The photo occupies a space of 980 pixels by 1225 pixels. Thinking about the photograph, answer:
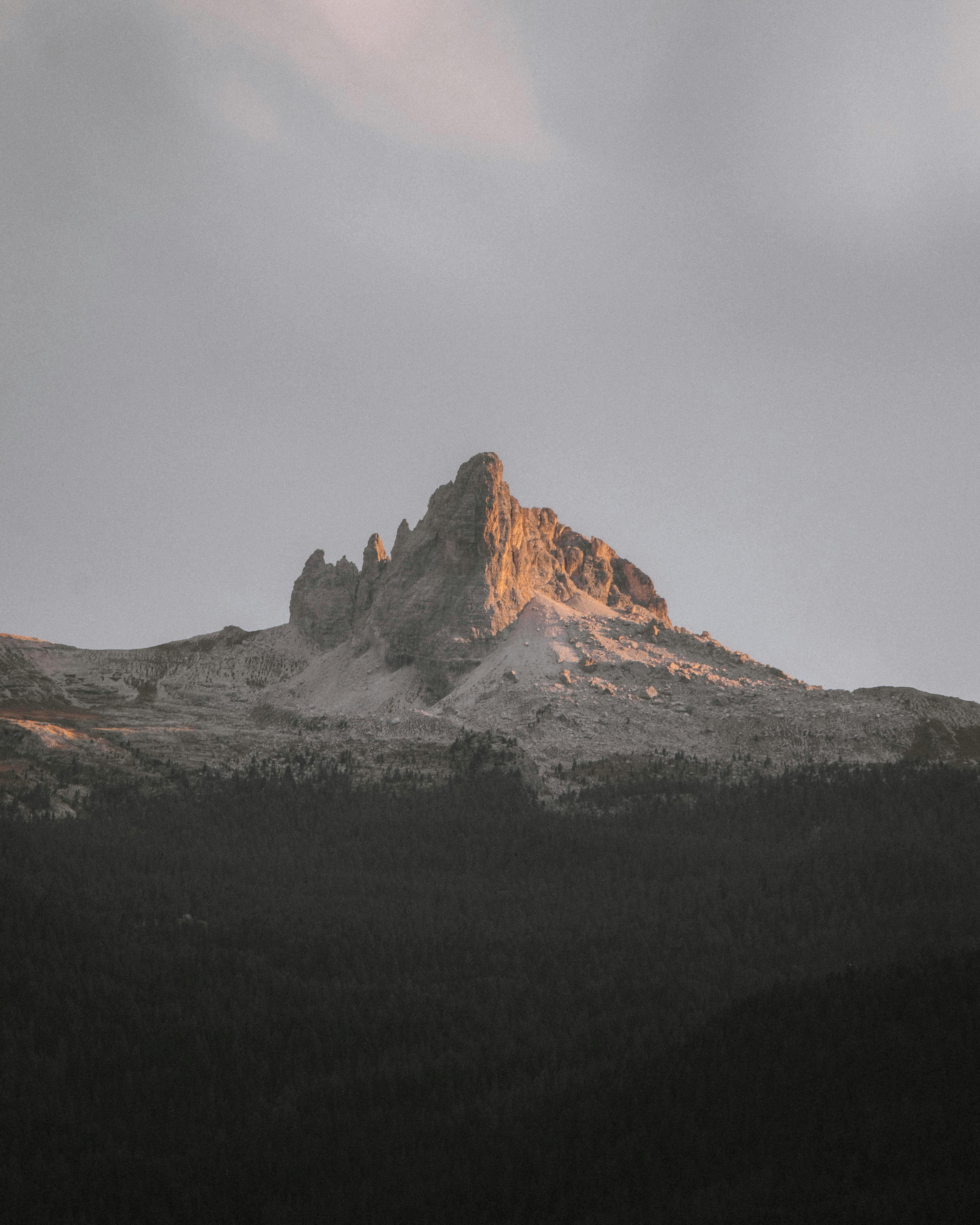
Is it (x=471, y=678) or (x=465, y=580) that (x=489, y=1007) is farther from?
(x=465, y=580)

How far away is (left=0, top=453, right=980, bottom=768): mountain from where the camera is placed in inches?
4237

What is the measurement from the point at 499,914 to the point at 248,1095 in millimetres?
27003

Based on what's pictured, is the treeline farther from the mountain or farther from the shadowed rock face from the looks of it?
the shadowed rock face

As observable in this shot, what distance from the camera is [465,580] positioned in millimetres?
143000

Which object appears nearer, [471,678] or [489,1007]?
[489,1007]

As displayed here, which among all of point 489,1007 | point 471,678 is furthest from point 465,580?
point 489,1007

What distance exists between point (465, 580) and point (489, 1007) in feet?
331

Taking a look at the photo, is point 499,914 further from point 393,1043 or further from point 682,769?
point 682,769

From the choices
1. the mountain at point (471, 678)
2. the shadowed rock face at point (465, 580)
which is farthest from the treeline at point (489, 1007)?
the shadowed rock face at point (465, 580)

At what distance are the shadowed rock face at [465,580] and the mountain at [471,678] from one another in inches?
12.9

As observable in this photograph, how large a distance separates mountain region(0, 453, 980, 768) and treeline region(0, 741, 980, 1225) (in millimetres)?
20777

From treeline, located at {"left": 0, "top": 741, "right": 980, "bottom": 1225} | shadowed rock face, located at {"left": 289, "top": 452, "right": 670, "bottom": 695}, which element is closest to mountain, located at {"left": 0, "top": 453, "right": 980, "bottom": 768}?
shadowed rock face, located at {"left": 289, "top": 452, "right": 670, "bottom": 695}

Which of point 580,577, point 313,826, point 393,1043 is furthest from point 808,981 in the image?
point 580,577

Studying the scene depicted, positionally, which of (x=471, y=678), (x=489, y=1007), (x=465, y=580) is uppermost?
(x=465, y=580)
